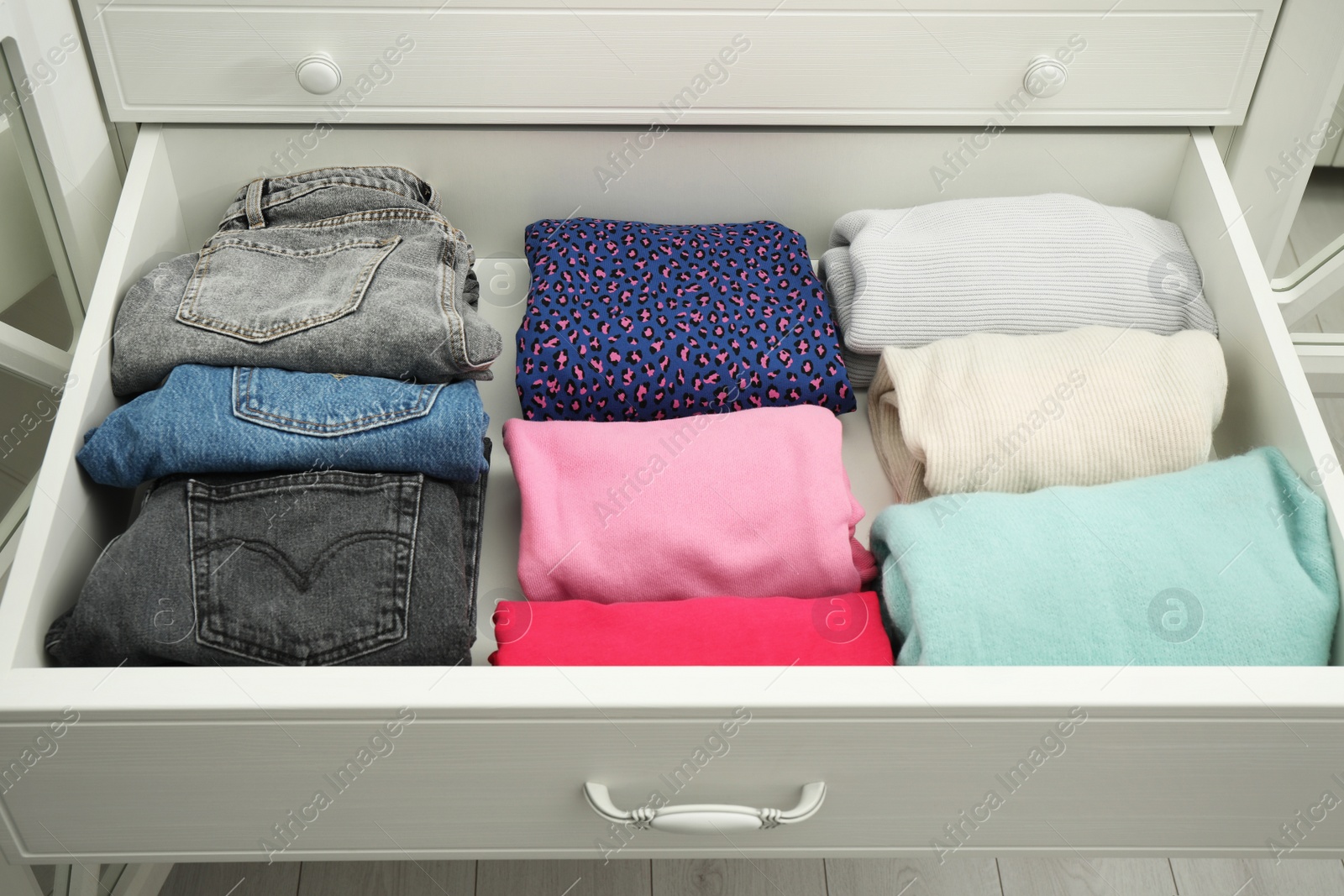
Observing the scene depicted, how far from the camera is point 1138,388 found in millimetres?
879

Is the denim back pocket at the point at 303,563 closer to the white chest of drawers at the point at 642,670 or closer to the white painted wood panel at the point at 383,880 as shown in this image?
the white chest of drawers at the point at 642,670

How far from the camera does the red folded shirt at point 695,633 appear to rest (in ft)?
2.50

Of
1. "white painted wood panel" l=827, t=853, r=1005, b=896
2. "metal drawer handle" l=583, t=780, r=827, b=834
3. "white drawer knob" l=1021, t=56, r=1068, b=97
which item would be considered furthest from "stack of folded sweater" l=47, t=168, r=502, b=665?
"white painted wood panel" l=827, t=853, r=1005, b=896

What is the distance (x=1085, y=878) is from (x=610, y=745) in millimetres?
845

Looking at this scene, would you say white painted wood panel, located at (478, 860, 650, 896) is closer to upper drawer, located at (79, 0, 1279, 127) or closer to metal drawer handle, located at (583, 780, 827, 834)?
metal drawer handle, located at (583, 780, 827, 834)

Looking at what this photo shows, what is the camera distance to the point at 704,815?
71cm

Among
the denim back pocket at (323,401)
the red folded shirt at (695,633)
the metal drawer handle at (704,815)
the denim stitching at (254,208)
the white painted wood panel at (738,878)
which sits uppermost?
the denim stitching at (254,208)

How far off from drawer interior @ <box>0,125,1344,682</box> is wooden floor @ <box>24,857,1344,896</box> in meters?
0.54

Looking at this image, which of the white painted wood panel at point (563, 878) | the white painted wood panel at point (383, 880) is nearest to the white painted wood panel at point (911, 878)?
the white painted wood panel at point (563, 878)

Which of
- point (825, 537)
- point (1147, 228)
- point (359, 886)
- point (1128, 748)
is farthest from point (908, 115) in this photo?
point (359, 886)

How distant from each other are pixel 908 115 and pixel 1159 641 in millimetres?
556

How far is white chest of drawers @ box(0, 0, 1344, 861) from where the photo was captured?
664mm

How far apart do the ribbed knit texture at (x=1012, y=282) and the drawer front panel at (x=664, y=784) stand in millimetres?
414

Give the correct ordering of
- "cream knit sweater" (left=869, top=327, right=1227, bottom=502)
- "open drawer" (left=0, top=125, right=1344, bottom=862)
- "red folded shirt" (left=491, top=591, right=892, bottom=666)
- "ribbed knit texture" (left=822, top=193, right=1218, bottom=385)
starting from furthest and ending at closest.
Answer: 1. "ribbed knit texture" (left=822, top=193, right=1218, bottom=385)
2. "cream knit sweater" (left=869, top=327, right=1227, bottom=502)
3. "red folded shirt" (left=491, top=591, right=892, bottom=666)
4. "open drawer" (left=0, top=125, right=1344, bottom=862)
